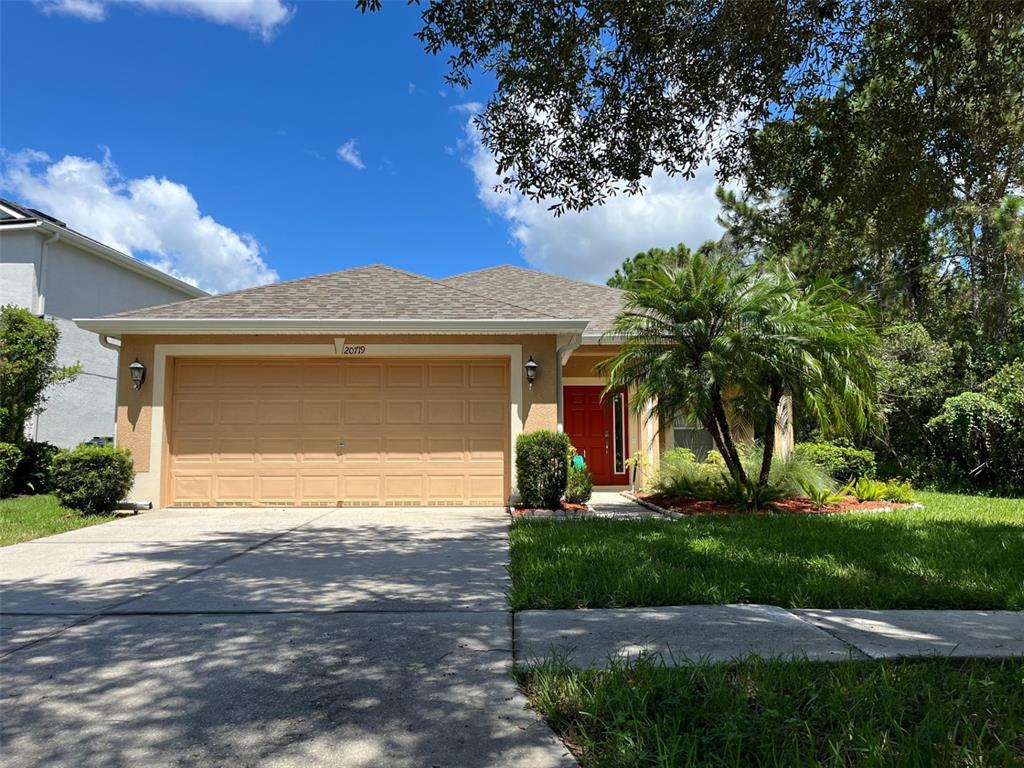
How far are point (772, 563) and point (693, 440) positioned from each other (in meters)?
7.45

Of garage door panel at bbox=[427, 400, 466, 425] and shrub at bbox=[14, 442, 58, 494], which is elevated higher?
garage door panel at bbox=[427, 400, 466, 425]

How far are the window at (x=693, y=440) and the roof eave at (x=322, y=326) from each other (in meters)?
3.80

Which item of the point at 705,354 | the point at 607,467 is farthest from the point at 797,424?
the point at 705,354

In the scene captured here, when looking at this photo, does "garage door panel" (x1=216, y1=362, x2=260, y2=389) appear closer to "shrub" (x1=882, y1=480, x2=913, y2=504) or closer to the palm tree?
the palm tree

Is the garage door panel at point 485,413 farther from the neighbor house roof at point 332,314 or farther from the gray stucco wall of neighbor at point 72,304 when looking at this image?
the gray stucco wall of neighbor at point 72,304

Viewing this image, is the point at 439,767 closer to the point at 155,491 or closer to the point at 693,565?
the point at 693,565

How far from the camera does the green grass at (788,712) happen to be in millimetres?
2289

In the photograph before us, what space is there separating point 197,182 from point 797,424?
15.9 metres

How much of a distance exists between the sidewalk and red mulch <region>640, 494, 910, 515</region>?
4.80 m

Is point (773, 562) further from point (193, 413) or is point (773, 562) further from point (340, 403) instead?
point (193, 413)

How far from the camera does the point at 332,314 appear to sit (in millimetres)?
10211

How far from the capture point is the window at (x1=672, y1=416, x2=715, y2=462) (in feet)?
41.2

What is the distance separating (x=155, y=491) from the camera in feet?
32.5

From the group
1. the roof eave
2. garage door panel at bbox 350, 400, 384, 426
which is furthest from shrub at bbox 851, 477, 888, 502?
garage door panel at bbox 350, 400, 384, 426
